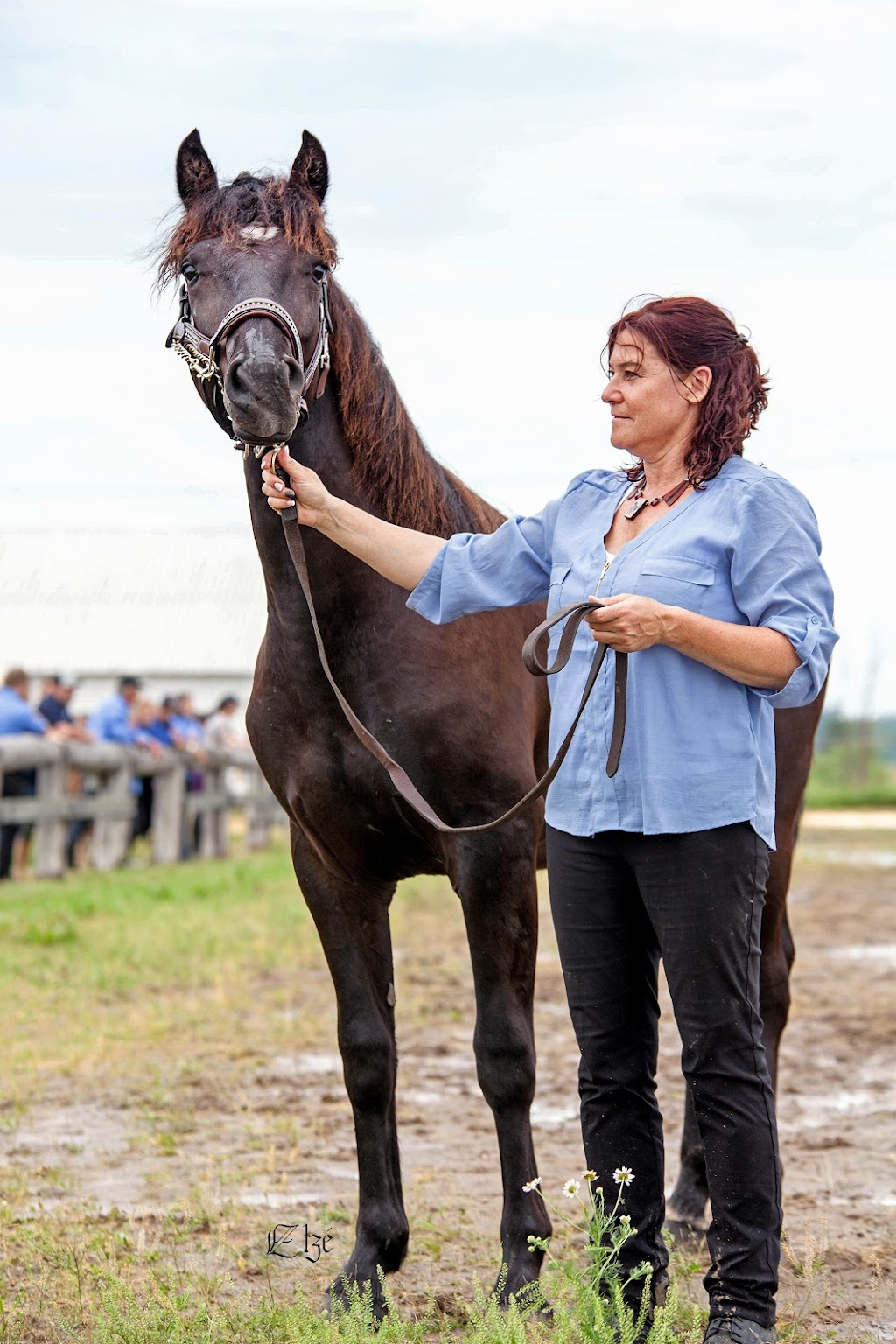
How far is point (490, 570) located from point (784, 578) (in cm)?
76

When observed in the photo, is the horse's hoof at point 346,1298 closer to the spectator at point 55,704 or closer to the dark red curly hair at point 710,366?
the dark red curly hair at point 710,366

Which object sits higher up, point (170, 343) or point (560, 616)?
point (170, 343)

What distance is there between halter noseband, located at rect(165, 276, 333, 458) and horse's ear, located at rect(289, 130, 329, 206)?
0.33m

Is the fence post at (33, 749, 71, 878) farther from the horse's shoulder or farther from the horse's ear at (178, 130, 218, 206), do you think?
the horse's shoulder

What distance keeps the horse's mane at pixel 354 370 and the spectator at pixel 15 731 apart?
10475mm

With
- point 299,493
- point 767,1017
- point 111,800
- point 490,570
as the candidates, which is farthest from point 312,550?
point 111,800

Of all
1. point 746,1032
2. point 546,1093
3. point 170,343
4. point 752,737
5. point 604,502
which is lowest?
point 546,1093

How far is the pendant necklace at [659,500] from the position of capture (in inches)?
122

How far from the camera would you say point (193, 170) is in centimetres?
381

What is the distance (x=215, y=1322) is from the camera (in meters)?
3.20

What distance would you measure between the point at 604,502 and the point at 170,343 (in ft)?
4.04

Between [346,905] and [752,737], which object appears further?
[346,905]

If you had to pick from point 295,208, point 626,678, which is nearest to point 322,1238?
point 626,678

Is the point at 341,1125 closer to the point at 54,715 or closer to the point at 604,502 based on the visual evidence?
the point at 604,502
